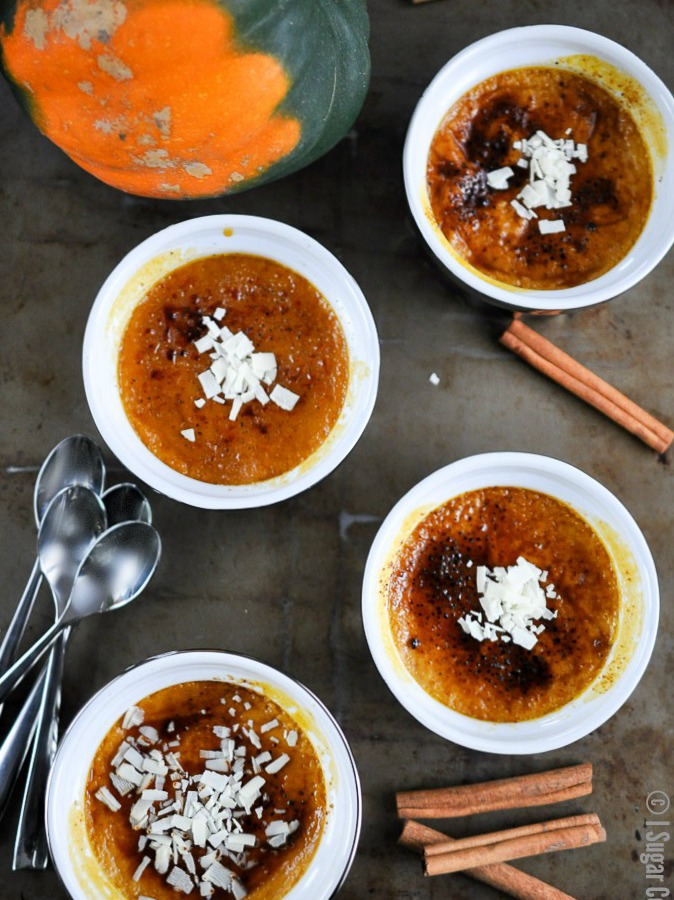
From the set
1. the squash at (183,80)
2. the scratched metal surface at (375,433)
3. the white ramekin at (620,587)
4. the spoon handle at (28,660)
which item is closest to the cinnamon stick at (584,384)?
the scratched metal surface at (375,433)

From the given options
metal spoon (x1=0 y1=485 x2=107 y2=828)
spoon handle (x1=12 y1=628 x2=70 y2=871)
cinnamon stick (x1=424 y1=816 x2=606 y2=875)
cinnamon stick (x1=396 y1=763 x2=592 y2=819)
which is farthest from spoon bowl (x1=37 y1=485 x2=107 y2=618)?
cinnamon stick (x1=424 y1=816 x2=606 y2=875)

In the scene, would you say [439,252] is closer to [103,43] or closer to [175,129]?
[175,129]

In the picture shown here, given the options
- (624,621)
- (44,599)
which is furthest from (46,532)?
(624,621)

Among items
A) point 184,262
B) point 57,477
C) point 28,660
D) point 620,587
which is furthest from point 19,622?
point 620,587

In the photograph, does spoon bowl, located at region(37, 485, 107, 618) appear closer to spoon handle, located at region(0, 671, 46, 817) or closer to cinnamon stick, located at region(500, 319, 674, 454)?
spoon handle, located at region(0, 671, 46, 817)

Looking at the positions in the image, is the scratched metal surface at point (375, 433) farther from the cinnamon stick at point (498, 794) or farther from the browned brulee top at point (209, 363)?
the browned brulee top at point (209, 363)

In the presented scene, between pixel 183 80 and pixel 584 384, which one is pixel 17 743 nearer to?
pixel 183 80
